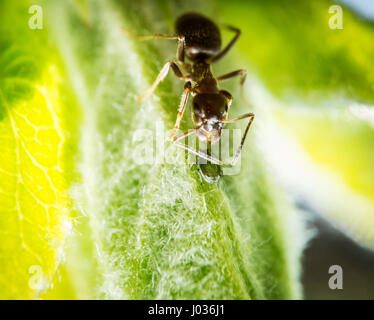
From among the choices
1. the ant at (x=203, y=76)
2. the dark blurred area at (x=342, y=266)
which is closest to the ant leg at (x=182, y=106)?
the ant at (x=203, y=76)

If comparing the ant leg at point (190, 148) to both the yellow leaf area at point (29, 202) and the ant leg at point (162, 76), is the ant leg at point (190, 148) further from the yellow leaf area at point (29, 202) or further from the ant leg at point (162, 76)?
the yellow leaf area at point (29, 202)

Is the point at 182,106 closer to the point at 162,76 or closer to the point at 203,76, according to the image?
the point at 162,76

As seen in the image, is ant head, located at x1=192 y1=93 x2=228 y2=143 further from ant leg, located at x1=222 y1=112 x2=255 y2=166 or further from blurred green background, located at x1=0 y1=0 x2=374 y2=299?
blurred green background, located at x1=0 y1=0 x2=374 y2=299

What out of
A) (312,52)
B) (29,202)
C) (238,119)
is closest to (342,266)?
(238,119)

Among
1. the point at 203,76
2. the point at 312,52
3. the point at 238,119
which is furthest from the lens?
the point at 203,76

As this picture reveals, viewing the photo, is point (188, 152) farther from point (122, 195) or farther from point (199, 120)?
point (199, 120)

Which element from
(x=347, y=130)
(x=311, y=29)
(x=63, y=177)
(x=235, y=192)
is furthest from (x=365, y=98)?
(x=63, y=177)
